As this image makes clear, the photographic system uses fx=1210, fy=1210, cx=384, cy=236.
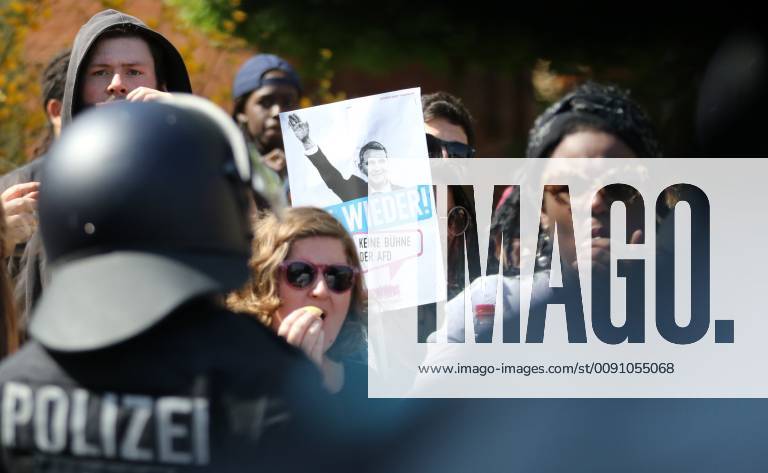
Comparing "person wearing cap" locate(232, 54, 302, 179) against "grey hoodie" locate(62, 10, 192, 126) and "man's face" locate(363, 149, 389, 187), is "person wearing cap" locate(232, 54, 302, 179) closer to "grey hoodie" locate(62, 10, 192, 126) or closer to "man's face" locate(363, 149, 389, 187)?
"grey hoodie" locate(62, 10, 192, 126)

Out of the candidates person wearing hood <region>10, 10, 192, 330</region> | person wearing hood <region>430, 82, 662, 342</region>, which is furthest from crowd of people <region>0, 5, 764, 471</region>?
person wearing hood <region>10, 10, 192, 330</region>

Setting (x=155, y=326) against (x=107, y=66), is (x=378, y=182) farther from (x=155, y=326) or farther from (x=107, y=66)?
(x=155, y=326)

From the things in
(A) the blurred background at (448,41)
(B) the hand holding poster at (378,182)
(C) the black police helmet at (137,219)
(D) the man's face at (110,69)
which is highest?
(A) the blurred background at (448,41)

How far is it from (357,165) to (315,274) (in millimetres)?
381

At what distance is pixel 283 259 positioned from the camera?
3162 mm

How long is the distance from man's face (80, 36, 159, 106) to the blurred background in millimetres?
1690

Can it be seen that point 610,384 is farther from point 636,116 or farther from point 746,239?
point 636,116

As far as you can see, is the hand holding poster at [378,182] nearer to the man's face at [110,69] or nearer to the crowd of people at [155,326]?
the man's face at [110,69]

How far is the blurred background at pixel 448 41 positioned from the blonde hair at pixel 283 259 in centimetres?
120

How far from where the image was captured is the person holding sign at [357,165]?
3.33 m

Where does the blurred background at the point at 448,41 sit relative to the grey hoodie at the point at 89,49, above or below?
above

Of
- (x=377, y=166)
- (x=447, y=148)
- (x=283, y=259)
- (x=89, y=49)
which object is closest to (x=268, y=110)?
(x=447, y=148)

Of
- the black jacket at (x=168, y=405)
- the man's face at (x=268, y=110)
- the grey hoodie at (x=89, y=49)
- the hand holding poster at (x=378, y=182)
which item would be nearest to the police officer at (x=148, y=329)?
the black jacket at (x=168, y=405)

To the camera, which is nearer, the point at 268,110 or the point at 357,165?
the point at 357,165
